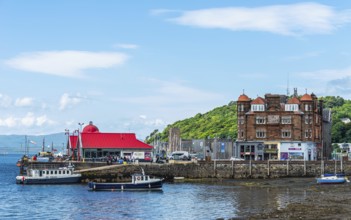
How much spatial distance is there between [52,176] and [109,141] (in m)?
26.0

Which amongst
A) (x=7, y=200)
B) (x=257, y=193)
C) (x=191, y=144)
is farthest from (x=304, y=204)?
(x=191, y=144)

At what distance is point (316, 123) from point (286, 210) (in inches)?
3245

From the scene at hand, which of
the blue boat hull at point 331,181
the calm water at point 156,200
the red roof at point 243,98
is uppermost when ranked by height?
the red roof at point 243,98

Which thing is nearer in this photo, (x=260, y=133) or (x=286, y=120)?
(x=286, y=120)

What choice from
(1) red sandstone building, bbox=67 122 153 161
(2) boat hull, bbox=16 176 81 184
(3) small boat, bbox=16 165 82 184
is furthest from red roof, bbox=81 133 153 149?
(2) boat hull, bbox=16 176 81 184

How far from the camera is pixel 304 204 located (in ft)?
245

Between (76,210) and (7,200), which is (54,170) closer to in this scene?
(7,200)

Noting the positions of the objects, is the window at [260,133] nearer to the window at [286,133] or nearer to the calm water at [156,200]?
the window at [286,133]

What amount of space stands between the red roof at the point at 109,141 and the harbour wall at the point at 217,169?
1540 centimetres

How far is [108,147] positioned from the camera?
134m

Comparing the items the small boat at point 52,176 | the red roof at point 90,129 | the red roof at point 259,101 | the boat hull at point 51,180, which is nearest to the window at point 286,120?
the red roof at point 259,101

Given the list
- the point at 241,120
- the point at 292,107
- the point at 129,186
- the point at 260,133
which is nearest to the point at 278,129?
the point at 260,133

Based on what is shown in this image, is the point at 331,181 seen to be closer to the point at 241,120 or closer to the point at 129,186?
the point at 129,186

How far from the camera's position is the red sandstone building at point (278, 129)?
472ft
